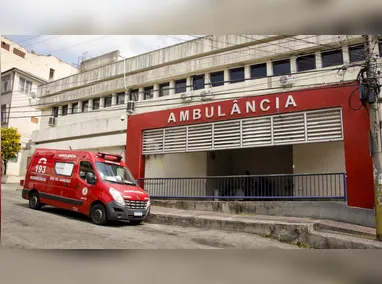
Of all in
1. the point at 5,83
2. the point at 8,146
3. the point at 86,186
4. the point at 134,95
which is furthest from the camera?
the point at 134,95

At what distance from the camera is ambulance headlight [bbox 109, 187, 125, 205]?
844cm

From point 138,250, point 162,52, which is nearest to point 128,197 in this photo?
point 138,250

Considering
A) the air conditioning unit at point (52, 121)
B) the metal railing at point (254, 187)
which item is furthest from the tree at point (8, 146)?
the metal railing at point (254, 187)

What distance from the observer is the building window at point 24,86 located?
1409cm

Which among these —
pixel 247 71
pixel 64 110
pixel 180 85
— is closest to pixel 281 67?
pixel 247 71

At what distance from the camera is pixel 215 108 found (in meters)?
11.5

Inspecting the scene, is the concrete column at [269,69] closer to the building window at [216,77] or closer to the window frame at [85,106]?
the building window at [216,77]

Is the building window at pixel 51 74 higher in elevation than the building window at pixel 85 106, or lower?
higher

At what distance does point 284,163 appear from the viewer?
1352 centimetres

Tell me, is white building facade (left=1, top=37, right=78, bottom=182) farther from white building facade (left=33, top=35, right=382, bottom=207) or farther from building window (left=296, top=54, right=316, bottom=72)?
building window (left=296, top=54, right=316, bottom=72)

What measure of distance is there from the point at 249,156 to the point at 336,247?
753cm

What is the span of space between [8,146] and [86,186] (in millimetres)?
3564

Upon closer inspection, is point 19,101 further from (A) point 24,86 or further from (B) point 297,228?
(B) point 297,228

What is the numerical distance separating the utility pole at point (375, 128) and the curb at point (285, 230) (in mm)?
745
